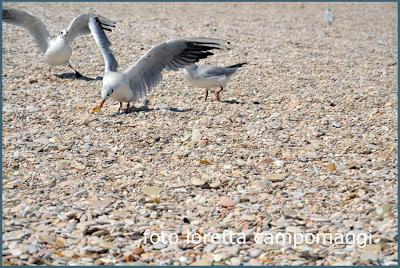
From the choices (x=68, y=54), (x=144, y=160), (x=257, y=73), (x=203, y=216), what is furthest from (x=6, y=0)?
(x=203, y=216)

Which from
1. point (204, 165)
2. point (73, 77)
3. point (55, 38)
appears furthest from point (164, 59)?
point (55, 38)

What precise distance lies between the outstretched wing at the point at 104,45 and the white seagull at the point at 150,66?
0.01m

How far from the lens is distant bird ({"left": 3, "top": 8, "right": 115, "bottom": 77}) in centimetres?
908

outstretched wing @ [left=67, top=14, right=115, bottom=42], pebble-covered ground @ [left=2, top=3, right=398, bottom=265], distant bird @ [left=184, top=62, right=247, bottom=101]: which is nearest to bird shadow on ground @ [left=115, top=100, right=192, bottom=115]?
pebble-covered ground @ [left=2, top=3, right=398, bottom=265]

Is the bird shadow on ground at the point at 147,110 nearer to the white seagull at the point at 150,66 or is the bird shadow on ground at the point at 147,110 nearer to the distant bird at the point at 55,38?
the white seagull at the point at 150,66

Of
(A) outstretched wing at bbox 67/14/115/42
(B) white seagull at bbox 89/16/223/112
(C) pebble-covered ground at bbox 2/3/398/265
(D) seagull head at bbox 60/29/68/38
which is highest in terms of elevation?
(A) outstretched wing at bbox 67/14/115/42

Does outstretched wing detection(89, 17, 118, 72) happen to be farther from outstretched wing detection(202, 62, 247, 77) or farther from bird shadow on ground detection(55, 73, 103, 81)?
outstretched wing detection(202, 62, 247, 77)

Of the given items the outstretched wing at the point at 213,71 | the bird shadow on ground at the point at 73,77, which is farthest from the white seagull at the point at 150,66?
the bird shadow on ground at the point at 73,77

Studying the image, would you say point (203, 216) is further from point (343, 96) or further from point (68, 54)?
point (68, 54)

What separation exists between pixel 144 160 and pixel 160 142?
0.50 meters

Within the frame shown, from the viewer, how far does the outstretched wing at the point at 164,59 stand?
6.98m

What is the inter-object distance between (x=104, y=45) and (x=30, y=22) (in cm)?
234

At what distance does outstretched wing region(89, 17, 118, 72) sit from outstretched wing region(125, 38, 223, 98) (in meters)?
0.32

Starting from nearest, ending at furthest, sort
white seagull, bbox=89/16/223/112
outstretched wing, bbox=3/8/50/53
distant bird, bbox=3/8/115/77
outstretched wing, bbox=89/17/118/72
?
white seagull, bbox=89/16/223/112, outstretched wing, bbox=89/17/118/72, distant bird, bbox=3/8/115/77, outstretched wing, bbox=3/8/50/53
